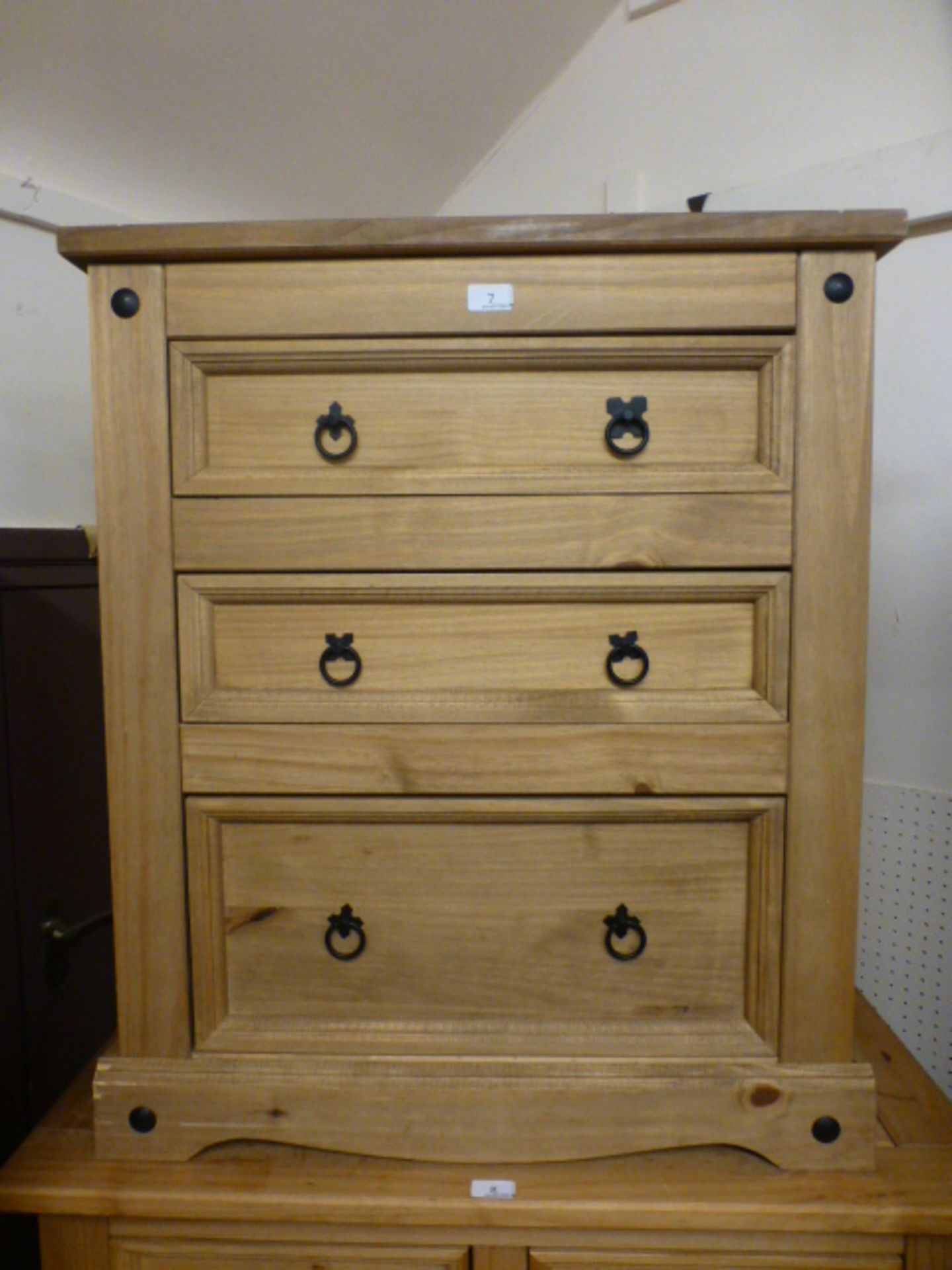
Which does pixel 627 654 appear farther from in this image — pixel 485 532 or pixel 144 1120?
pixel 144 1120

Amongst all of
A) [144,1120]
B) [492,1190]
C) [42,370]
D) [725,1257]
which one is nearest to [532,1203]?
[492,1190]

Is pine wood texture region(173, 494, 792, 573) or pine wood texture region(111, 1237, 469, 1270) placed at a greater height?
pine wood texture region(173, 494, 792, 573)

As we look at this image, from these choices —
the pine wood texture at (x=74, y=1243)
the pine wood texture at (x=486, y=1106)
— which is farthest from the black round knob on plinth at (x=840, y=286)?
the pine wood texture at (x=74, y=1243)

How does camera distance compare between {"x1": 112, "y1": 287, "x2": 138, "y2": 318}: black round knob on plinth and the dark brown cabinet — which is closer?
{"x1": 112, "y1": 287, "x2": 138, "y2": 318}: black round knob on plinth

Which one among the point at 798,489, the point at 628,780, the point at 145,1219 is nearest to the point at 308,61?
the point at 798,489

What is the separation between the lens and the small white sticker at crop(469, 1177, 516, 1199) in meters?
0.86

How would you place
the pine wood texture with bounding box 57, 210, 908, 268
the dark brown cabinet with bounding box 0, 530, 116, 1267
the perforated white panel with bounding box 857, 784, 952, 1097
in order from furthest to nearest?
the perforated white panel with bounding box 857, 784, 952, 1097, the dark brown cabinet with bounding box 0, 530, 116, 1267, the pine wood texture with bounding box 57, 210, 908, 268

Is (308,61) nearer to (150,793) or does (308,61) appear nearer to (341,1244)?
(150,793)

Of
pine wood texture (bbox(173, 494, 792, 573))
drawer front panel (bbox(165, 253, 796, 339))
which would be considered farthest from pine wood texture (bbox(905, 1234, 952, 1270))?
drawer front panel (bbox(165, 253, 796, 339))

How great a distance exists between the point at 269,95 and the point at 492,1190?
5.04 feet

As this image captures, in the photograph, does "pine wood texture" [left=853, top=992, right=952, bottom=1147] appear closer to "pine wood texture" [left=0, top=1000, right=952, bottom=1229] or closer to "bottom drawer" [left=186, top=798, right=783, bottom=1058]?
"pine wood texture" [left=0, top=1000, right=952, bottom=1229]

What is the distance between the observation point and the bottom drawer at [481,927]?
0.90 m

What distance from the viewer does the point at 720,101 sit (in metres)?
1.42

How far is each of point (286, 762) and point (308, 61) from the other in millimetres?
1116
